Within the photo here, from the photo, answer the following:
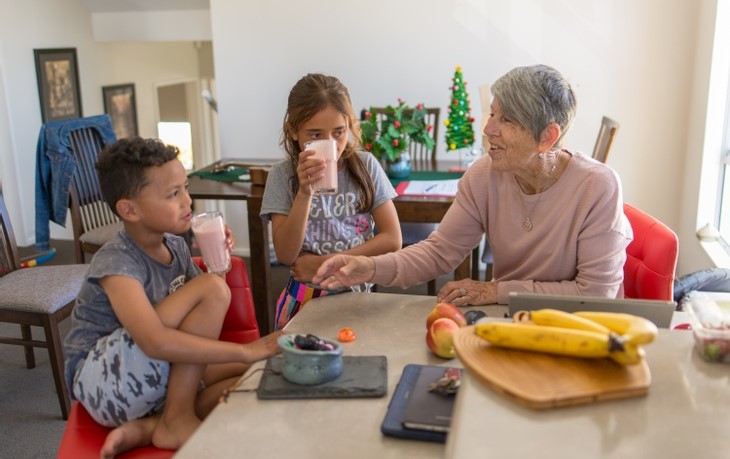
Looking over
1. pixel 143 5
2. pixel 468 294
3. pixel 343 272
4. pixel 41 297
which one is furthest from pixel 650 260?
pixel 143 5

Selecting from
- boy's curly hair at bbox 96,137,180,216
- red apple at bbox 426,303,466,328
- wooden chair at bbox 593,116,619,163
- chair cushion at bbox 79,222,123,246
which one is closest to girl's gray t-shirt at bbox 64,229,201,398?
boy's curly hair at bbox 96,137,180,216

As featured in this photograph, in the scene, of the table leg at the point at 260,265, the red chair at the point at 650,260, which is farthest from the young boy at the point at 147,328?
the table leg at the point at 260,265

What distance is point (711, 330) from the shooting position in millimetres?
1178

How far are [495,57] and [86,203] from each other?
92.0 inches

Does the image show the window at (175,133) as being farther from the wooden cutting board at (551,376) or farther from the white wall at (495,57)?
the wooden cutting board at (551,376)

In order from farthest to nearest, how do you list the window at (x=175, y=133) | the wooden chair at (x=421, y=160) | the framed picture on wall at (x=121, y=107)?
1. the framed picture on wall at (x=121, y=107)
2. the window at (x=175, y=133)
3. the wooden chair at (x=421, y=160)

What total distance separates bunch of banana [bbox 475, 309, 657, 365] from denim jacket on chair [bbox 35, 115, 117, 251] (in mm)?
2874

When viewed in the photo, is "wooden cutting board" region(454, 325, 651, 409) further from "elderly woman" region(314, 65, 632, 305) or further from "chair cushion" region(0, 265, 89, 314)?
"chair cushion" region(0, 265, 89, 314)

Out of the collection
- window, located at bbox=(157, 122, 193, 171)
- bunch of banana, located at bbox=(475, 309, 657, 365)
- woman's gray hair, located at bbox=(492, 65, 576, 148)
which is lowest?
bunch of banana, located at bbox=(475, 309, 657, 365)

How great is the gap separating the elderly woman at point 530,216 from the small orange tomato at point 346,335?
0.22 metres

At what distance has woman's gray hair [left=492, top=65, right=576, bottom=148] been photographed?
5.69ft

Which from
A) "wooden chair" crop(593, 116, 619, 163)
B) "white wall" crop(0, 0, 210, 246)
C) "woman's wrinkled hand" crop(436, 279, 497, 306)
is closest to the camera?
"woman's wrinkled hand" crop(436, 279, 497, 306)

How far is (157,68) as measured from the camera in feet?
20.2

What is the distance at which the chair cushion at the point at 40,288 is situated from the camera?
266cm
